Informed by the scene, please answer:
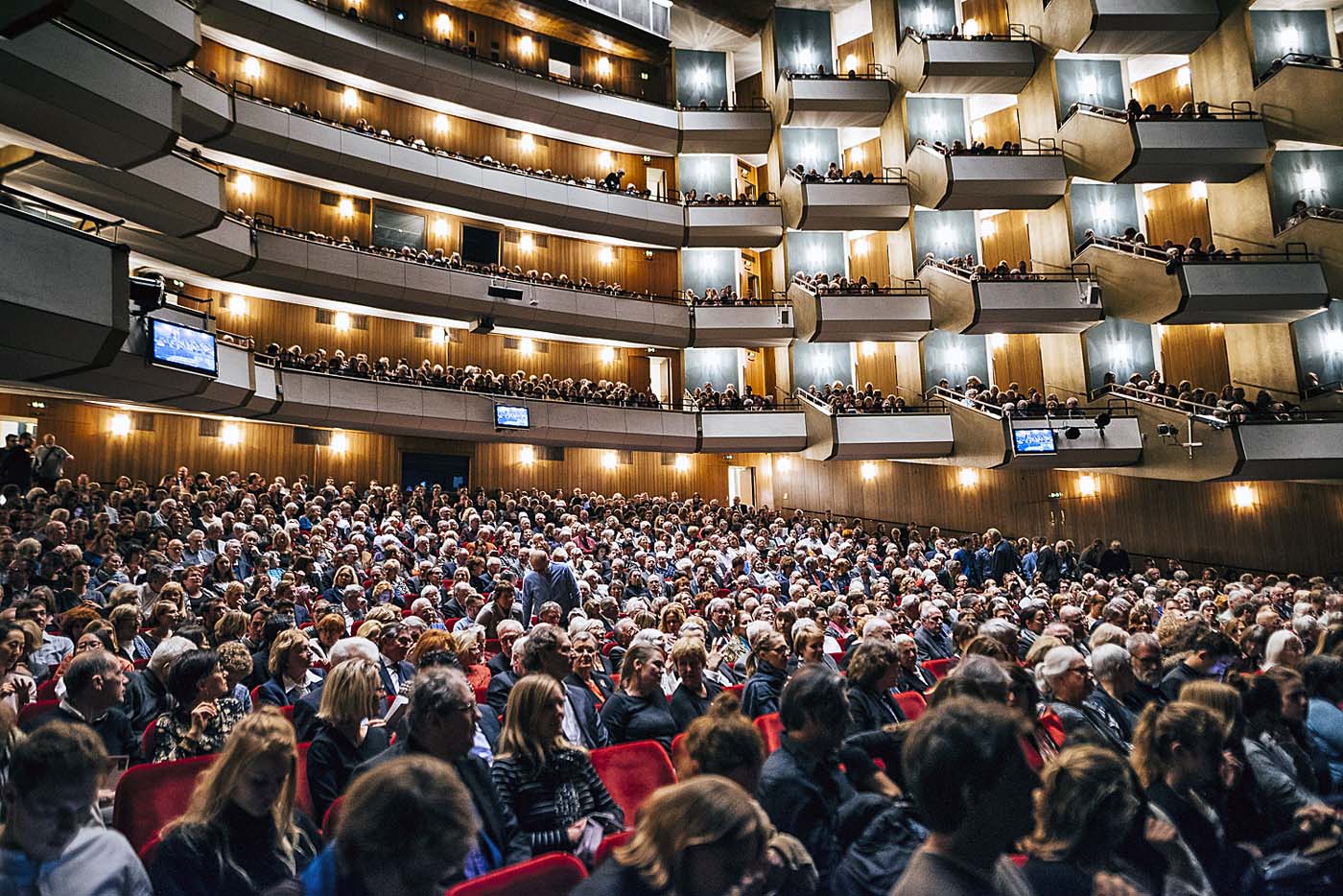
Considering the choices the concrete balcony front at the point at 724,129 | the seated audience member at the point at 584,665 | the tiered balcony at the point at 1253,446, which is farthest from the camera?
the concrete balcony front at the point at 724,129

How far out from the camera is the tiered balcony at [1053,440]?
17.1m

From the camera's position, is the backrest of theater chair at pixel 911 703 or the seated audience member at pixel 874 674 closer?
the seated audience member at pixel 874 674

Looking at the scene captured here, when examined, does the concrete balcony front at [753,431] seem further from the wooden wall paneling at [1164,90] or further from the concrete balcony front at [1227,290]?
the wooden wall paneling at [1164,90]

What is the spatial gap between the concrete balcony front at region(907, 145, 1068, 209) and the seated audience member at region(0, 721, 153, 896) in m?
19.9

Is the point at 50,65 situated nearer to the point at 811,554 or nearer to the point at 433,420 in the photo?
the point at 433,420

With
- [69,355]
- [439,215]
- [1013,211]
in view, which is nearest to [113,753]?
[69,355]

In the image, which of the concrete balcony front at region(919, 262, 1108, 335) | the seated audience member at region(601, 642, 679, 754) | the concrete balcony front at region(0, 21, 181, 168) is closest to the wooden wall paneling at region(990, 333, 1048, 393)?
the concrete balcony front at region(919, 262, 1108, 335)

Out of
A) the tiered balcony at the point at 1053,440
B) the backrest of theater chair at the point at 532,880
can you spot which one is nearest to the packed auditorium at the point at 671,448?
the backrest of theater chair at the point at 532,880

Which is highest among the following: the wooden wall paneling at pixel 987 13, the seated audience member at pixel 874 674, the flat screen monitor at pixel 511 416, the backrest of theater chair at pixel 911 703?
the wooden wall paneling at pixel 987 13

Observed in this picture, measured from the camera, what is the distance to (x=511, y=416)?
18.8 meters

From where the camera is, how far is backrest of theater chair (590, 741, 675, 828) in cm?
332

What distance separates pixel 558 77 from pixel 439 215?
182 inches

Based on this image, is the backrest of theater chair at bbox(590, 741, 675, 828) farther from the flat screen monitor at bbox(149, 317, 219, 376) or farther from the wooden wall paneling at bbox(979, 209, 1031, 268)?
the wooden wall paneling at bbox(979, 209, 1031, 268)

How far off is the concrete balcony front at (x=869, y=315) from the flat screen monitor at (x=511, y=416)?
709cm
